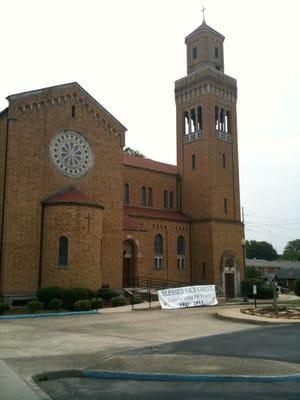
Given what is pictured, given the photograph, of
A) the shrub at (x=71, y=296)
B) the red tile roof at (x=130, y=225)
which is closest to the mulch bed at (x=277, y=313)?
the shrub at (x=71, y=296)

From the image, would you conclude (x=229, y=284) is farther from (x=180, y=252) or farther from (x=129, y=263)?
(x=129, y=263)

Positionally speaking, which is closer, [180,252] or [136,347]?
[136,347]

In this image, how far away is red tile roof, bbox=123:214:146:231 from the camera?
37.1 m

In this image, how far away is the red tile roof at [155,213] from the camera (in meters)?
40.3

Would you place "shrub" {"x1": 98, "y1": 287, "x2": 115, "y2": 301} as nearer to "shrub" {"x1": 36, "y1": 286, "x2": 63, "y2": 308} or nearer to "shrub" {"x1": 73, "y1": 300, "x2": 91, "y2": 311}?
"shrub" {"x1": 73, "y1": 300, "x2": 91, "y2": 311}

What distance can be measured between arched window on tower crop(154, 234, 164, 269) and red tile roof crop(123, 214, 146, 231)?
2.65m

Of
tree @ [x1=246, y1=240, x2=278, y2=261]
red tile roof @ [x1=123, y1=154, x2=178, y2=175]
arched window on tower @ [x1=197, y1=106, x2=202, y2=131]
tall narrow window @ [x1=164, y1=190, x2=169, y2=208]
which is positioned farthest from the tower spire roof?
tree @ [x1=246, y1=240, x2=278, y2=261]

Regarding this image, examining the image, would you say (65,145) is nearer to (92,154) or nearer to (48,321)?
(92,154)

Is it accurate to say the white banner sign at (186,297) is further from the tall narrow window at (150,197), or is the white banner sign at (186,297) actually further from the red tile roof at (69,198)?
the tall narrow window at (150,197)

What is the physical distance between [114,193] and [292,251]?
12952cm

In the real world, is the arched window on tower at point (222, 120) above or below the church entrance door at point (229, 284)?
above

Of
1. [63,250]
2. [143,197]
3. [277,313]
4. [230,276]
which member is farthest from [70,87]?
[230,276]

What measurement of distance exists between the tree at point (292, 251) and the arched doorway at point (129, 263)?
11600cm

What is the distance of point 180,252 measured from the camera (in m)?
42.7
